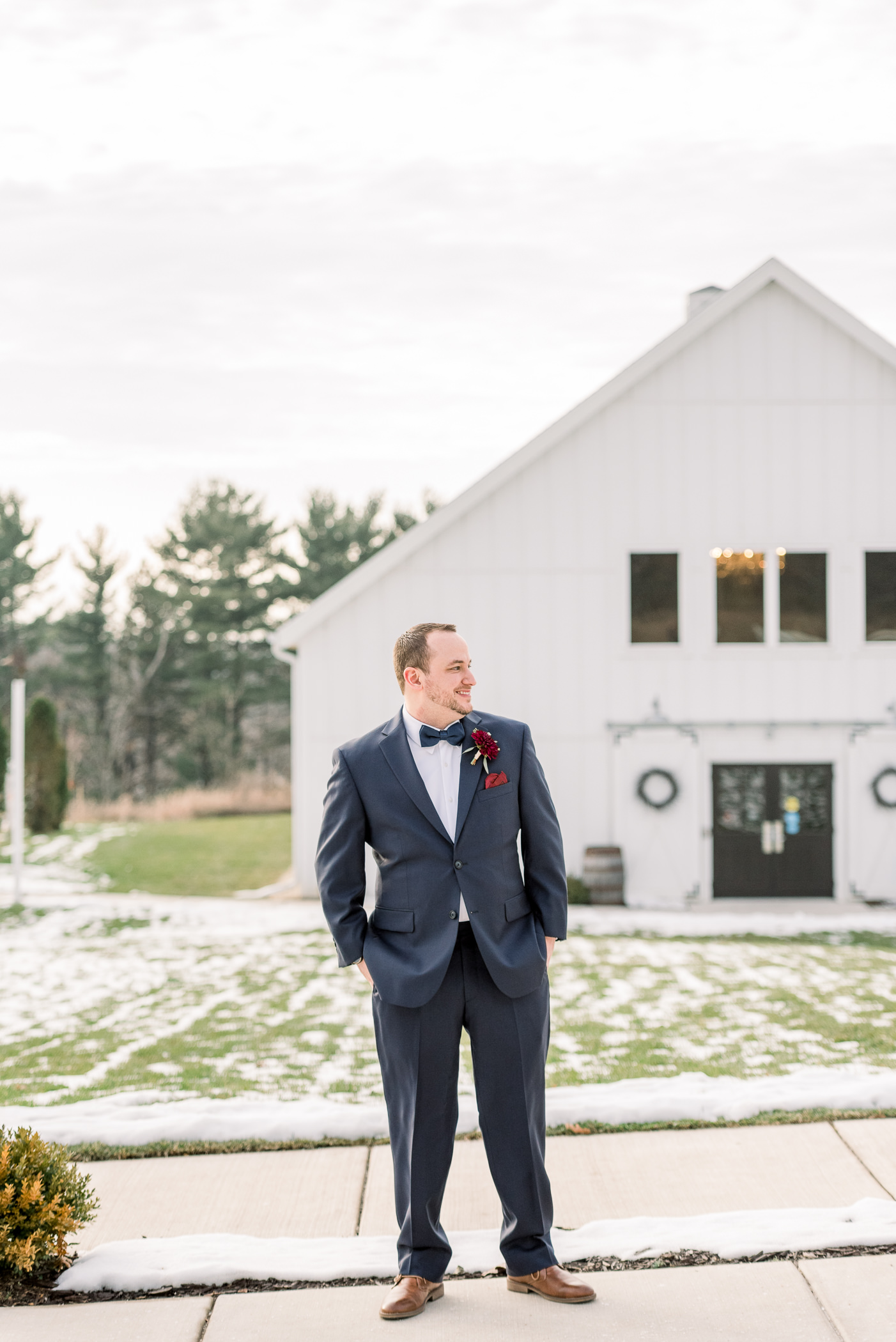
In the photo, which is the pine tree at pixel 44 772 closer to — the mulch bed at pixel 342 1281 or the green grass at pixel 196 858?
the green grass at pixel 196 858

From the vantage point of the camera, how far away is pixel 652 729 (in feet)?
50.1

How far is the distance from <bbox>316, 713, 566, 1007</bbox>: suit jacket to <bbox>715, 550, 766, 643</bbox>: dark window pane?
1207 cm

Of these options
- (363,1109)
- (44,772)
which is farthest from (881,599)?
(44,772)

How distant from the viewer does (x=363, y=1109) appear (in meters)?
5.51

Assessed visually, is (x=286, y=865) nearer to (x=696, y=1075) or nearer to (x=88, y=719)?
(x=696, y=1075)

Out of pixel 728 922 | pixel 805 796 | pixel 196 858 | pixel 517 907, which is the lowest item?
pixel 196 858

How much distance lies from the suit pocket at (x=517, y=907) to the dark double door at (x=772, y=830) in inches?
475

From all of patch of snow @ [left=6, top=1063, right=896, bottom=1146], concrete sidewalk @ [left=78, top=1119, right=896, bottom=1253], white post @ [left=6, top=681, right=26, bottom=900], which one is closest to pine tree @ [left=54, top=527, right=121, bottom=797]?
white post @ [left=6, top=681, right=26, bottom=900]

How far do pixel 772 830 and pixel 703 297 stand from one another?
25.9ft

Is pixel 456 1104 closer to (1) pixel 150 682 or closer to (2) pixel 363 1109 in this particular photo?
(2) pixel 363 1109

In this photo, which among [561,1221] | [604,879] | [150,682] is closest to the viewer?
[561,1221]

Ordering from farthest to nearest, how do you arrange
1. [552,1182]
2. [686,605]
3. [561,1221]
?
[686,605]
[552,1182]
[561,1221]

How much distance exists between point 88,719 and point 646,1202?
130ft

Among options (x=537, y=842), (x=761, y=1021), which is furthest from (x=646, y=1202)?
(x=761, y=1021)
